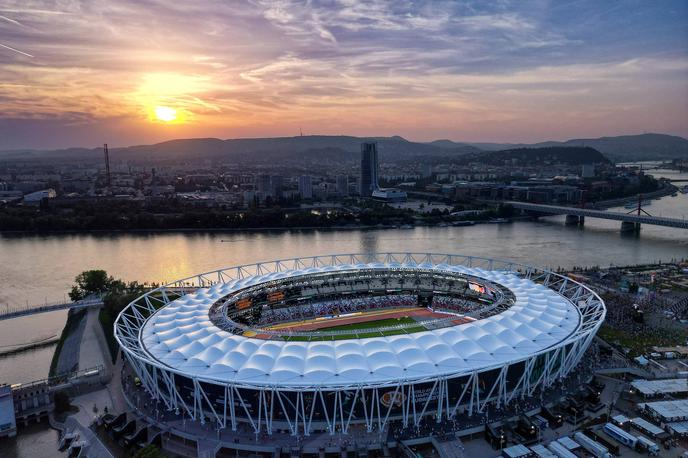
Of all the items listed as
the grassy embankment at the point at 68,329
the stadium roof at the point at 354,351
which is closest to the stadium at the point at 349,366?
the stadium roof at the point at 354,351

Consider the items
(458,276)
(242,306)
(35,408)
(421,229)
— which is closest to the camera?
(35,408)

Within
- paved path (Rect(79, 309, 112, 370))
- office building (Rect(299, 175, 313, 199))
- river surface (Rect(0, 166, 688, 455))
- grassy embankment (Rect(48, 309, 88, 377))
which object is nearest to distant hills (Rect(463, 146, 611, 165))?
office building (Rect(299, 175, 313, 199))

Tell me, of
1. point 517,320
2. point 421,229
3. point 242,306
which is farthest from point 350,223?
point 517,320

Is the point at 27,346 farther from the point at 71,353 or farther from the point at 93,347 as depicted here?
the point at 93,347

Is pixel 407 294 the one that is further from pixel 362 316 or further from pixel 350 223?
pixel 350 223

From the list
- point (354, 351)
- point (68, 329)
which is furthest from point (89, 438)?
point (68, 329)

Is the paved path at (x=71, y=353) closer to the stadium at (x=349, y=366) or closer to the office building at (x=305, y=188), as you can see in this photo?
the stadium at (x=349, y=366)
